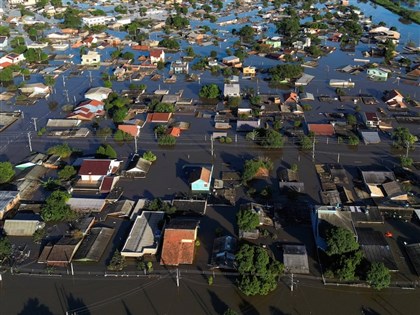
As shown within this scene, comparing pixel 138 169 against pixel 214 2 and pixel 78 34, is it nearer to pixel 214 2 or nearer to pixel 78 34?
pixel 78 34

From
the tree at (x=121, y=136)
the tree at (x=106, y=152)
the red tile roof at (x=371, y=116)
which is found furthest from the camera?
the red tile roof at (x=371, y=116)

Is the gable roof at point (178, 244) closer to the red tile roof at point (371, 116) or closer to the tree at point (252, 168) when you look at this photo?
the tree at point (252, 168)

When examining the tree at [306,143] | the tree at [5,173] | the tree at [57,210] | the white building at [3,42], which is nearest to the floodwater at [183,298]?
the tree at [57,210]

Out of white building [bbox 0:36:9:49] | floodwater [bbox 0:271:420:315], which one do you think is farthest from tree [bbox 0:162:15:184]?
white building [bbox 0:36:9:49]

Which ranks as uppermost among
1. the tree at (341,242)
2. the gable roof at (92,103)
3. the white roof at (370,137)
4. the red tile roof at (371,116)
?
the tree at (341,242)

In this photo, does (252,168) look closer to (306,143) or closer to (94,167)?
(306,143)

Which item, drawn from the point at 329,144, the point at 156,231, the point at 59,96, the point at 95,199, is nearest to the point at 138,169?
the point at 95,199

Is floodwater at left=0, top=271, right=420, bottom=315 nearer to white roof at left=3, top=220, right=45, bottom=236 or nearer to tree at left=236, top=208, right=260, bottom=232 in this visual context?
tree at left=236, top=208, right=260, bottom=232
